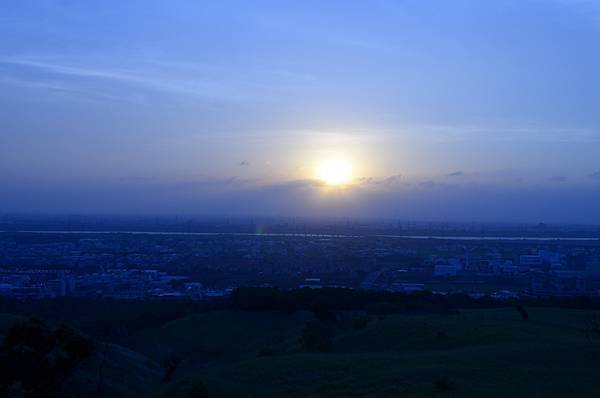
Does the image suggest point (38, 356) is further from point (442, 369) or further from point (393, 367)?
point (442, 369)

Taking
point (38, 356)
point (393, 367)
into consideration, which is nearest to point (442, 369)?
point (393, 367)

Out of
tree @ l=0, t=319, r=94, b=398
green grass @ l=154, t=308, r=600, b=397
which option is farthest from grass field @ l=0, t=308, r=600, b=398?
tree @ l=0, t=319, r=94, b=398

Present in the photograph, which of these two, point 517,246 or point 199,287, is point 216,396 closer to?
point 199,287

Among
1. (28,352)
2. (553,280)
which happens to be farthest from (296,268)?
(28,352)

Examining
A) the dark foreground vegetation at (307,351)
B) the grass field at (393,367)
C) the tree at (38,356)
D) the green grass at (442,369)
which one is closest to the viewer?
the green grass at (442,369)

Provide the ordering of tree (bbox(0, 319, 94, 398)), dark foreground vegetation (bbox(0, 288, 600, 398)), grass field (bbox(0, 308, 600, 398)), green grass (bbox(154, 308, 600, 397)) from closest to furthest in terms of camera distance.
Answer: green grass (bbox(154, 308, 600, 397)), grass field (bbox(0, 308, 600, 398)), dark foreground vegetation (bbox(0, 288, 600, 398)), tree (bbox(0, 319, 94, 398))

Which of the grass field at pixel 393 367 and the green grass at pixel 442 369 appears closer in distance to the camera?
the green grass at pixel 442 369

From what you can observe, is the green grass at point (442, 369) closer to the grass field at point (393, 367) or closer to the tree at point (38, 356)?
the grass field at point (393, 367)

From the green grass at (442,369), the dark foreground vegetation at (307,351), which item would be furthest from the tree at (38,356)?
the green grass at (442,369)

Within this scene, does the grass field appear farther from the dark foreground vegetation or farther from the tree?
the tree
